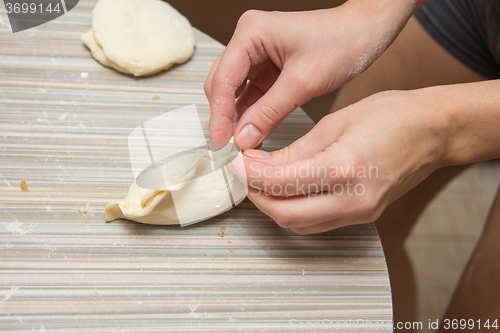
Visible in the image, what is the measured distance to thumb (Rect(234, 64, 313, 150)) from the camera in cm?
79

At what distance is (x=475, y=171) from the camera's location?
2.06 metres

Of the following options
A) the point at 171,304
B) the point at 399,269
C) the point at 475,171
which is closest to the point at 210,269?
the point at 171,304

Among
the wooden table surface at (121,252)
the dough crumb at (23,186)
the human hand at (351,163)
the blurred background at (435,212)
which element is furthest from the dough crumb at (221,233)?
the blurred background at (435,212)

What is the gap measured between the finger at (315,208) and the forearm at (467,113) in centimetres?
26

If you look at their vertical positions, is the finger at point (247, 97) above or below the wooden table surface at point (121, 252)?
above

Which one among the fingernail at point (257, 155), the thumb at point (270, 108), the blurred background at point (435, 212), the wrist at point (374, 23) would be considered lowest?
the blurred background at point (435, 212)

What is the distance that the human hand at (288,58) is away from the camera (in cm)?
80

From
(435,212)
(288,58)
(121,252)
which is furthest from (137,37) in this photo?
(435,212)

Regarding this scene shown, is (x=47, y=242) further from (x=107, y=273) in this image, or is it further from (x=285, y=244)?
(x=285, y=244)

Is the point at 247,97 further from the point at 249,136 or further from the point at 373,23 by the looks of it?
the point at 373,23

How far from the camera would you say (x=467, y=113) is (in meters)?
0.79

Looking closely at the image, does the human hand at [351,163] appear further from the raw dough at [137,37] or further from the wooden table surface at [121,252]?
the raw dough at [137,37]

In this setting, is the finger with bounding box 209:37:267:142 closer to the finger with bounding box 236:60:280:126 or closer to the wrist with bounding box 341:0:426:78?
the finger with bounding box 236:60:280:126

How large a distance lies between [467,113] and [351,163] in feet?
1.06
